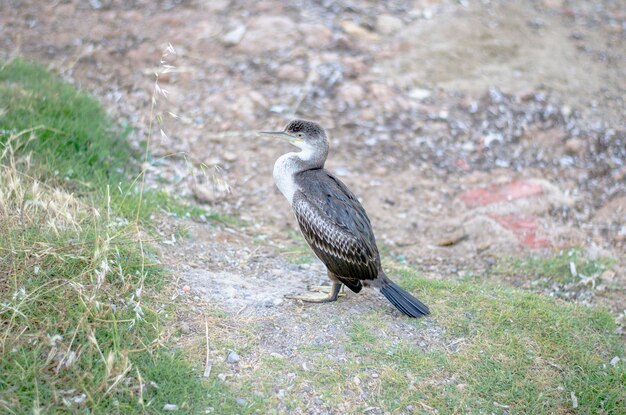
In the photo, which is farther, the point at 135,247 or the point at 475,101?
the point at 475,101

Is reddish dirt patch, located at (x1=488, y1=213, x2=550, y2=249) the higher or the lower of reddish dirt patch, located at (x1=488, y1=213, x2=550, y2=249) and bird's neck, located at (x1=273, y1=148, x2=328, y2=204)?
the lower

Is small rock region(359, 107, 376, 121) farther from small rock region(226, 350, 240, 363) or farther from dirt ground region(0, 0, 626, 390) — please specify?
small rock region(226, 350, 240, 363)

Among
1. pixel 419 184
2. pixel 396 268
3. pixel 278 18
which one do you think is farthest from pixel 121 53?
pixel 396 268

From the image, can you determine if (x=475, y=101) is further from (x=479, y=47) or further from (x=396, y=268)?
(x=396, y=268)

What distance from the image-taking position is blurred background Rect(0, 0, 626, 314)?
698 cm

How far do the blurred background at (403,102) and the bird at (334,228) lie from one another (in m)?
1.30

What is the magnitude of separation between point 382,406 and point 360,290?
1177 millimetres

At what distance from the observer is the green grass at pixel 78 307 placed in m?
3.96

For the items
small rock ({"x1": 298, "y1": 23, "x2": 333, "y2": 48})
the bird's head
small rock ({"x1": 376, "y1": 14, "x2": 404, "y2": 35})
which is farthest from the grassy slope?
small rock ({"x1": 376, "y1": 14, "x2": 404, "y2": 35})

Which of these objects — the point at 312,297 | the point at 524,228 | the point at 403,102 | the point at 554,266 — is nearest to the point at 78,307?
the point at 312,297

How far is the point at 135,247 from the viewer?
16.5 ft

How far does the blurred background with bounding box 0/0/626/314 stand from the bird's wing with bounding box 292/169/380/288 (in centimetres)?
139

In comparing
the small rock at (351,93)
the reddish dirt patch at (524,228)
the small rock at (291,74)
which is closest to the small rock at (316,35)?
the small rock at (291,74)

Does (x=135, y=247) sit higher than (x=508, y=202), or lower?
higher
